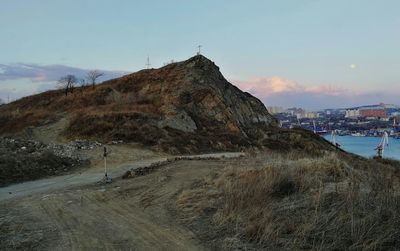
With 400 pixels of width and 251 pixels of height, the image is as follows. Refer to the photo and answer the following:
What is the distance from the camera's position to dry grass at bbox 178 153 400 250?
23.7ft

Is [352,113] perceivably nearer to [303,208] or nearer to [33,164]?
[33,164]

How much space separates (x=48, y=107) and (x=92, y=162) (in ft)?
109

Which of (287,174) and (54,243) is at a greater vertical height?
(287,174)

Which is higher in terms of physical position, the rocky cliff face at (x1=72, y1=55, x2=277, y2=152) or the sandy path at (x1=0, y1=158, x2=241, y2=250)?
the rocky cliff face at (x1=72, y1=55, x2=277, y2=152)

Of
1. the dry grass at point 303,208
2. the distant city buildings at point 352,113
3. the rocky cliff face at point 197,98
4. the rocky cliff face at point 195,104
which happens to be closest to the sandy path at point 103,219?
the dry grass at point 303,208

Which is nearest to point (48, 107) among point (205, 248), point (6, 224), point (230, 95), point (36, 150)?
point (230, 95)

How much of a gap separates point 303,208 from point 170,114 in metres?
37.1

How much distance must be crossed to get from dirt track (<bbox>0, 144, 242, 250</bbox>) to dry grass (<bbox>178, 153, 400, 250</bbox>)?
2.79ft

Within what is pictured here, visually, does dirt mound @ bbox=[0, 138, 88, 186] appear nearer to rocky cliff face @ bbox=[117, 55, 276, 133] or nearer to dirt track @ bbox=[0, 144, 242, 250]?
dirt track @ bbox=[0, 144, 242, 250]

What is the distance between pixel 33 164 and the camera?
22.3m

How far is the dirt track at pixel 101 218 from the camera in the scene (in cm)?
866

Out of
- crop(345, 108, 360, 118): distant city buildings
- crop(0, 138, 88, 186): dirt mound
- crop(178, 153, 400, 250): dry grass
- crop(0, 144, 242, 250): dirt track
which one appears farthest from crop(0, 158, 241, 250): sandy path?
crop(345, 108, 360, 118): distant city buildings

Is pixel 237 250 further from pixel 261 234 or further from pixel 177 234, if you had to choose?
pixel 177 234

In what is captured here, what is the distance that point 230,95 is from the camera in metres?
61.6
